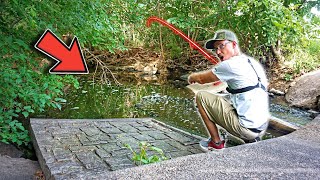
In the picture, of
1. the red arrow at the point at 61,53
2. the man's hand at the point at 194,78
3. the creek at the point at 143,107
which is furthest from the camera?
the creek at the point at 143,107

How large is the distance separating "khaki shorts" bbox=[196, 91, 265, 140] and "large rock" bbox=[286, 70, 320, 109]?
4.36 m

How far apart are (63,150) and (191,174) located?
Result: 180cm

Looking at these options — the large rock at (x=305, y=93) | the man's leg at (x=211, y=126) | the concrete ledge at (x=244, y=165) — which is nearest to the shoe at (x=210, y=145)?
the man's leg at (x=211, y=126)

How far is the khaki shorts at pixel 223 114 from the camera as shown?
9.21 feet

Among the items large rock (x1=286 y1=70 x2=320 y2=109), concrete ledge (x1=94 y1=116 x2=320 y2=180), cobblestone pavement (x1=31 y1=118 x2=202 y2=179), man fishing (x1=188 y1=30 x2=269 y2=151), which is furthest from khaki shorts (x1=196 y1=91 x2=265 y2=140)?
large rock (x1=286 y1=70 x2=320 y2=109)

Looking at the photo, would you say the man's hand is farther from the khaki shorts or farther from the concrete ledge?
the concrete ledge

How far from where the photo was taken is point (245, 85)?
267 cm

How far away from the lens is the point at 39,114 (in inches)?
211

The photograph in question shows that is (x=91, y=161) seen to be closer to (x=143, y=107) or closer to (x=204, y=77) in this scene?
(x=204, y=77)

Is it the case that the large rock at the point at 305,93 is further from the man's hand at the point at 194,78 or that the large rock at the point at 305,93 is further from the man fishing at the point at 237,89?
the man's hand at the point at 194,78

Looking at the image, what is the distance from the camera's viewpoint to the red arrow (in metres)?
3.72

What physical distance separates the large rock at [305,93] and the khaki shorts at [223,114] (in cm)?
436

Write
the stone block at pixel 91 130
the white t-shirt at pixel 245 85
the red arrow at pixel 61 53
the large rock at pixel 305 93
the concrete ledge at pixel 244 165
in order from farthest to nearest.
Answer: the large rock at pixel 305 93 < the stone block at pixel 91 130 < the red arrow at pixel 61 53 < the white t-shirt at pixel 245 85 < the concrete ledge at pixel 244 165

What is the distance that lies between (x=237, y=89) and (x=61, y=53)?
233 cm
